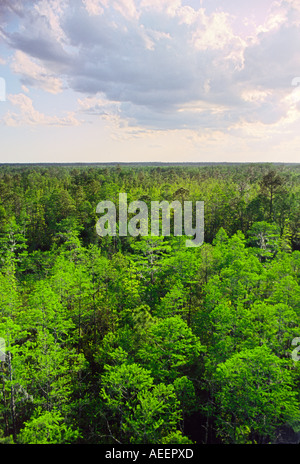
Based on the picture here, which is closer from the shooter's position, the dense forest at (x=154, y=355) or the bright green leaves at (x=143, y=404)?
the bright green leaves at (x=143, y=404)

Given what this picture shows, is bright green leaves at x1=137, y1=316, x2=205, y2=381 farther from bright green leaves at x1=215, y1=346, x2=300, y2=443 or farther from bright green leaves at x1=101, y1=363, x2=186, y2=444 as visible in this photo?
bright green leaves at x1=215, y1=346, x2=300, y2=443

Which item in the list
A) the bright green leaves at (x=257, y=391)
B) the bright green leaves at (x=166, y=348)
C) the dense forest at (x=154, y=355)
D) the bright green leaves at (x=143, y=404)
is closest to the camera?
the bright green leaves at (x=143, y=404)

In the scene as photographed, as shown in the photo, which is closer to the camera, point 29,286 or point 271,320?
point 271,320

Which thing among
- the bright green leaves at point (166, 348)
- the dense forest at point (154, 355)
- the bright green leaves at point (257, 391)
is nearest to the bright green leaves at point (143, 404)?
the dense forest at point (154, 355)

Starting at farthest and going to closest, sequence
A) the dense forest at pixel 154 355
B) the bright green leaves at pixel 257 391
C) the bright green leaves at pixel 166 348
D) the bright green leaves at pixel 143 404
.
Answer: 1. the bright green leaves at pixel 166 348
2. the dense forest at pixel 154 355
3. the bright green leaves at pixel 257 391
4. the bright green leaves at pixel 143 404

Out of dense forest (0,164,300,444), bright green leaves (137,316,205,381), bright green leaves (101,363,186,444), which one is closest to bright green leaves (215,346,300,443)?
dense forest (0,164,300,444)

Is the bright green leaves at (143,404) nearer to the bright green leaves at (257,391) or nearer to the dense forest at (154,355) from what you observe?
the dense forest at (154,355)

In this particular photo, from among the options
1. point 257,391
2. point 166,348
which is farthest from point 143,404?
point 257,391

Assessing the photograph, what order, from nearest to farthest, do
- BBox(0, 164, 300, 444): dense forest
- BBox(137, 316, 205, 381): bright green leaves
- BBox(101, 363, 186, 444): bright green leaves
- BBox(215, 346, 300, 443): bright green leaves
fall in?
BBox(101, 363, 186, 444): bright green leaves → BBox(215, 346, 300, 443): bright green leaves → BBox(0, 164, 300, 444): dense forest → BBox(137, 316, 205, 381): bright green leaves

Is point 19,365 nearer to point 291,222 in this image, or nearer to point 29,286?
point 29,286
